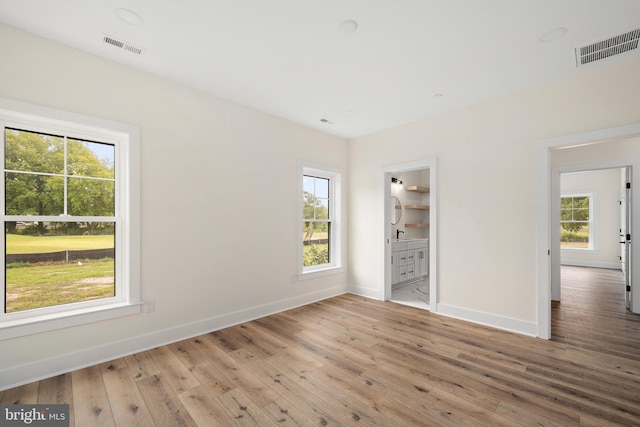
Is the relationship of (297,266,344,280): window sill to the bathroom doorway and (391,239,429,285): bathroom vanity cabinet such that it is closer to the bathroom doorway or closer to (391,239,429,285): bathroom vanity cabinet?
the bathroom doorway

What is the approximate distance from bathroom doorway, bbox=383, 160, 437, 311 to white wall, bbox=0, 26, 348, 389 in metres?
1.50

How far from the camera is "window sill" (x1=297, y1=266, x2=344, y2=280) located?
4.40m

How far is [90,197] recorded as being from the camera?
2.71m

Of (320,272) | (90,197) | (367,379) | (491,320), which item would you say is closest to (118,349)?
(90,197)

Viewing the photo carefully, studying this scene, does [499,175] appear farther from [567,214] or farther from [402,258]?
[567,214]

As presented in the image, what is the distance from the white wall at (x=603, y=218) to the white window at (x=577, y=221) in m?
0.11

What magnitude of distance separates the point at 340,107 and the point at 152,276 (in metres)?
3.02

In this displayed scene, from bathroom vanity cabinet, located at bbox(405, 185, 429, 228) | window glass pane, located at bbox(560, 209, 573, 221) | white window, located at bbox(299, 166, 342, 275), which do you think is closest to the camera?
white window, located at bbox(299, 166, 342, 275)

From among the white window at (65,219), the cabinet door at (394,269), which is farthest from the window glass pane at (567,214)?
the white window at (65,219)

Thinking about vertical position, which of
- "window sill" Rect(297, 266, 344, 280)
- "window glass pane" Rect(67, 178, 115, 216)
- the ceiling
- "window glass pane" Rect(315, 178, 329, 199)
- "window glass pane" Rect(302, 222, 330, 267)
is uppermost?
the ceiling

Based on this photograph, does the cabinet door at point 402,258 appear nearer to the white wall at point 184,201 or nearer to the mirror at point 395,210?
the mirror at point 395,210

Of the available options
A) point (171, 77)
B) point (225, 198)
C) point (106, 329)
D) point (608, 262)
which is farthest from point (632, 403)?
point (608, 262)

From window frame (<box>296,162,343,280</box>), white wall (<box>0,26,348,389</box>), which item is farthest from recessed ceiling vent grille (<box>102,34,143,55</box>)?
window frame (<box>296,162,343,280</box>)

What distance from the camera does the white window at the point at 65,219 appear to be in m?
2.35
